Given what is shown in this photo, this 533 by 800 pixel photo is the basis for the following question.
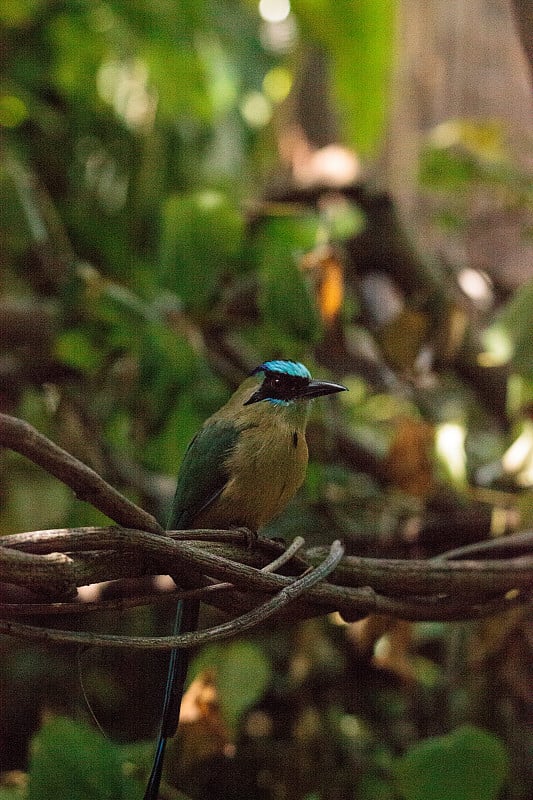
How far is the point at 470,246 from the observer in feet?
13.8

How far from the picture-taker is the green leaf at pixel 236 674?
6.74 feet

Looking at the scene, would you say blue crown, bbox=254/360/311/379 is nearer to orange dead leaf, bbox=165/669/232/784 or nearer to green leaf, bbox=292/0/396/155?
orange dead leaf, bbox=165/669/232/784

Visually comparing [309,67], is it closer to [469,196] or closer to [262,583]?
[469,196]

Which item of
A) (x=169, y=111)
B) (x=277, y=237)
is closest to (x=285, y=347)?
(x=277, y=237)

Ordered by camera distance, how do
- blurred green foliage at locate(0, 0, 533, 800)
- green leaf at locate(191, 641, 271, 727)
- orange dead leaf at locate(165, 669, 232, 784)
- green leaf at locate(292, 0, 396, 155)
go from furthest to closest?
1. green leaf at locate(292, 0, 396, 155)
2. blurred green foliage at locate(0, 0, 533, 800)
3. green leaf at locate(191, 641, 271, 727)
4. orange dead leaf at locate(165, 669, 232, 784)

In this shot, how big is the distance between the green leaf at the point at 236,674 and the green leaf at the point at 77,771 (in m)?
0.48

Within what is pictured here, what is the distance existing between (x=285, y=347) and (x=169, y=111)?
188cm

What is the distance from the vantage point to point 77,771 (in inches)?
59.9

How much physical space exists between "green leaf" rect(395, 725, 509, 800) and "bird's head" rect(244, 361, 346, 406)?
74 cm

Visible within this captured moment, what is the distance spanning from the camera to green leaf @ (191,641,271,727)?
2.05 m

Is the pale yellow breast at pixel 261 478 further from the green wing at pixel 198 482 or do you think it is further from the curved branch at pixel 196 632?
the curved branch at pixel 196 632

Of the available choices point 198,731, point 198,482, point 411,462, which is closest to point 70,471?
point 198,482

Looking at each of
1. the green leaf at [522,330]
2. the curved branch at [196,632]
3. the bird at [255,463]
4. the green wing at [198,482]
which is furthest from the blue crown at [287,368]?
the green leaf at [522,330]

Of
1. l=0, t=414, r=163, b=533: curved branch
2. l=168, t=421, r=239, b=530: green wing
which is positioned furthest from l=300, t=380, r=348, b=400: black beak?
l=0, t=414, r=163, b=533: curved branch
